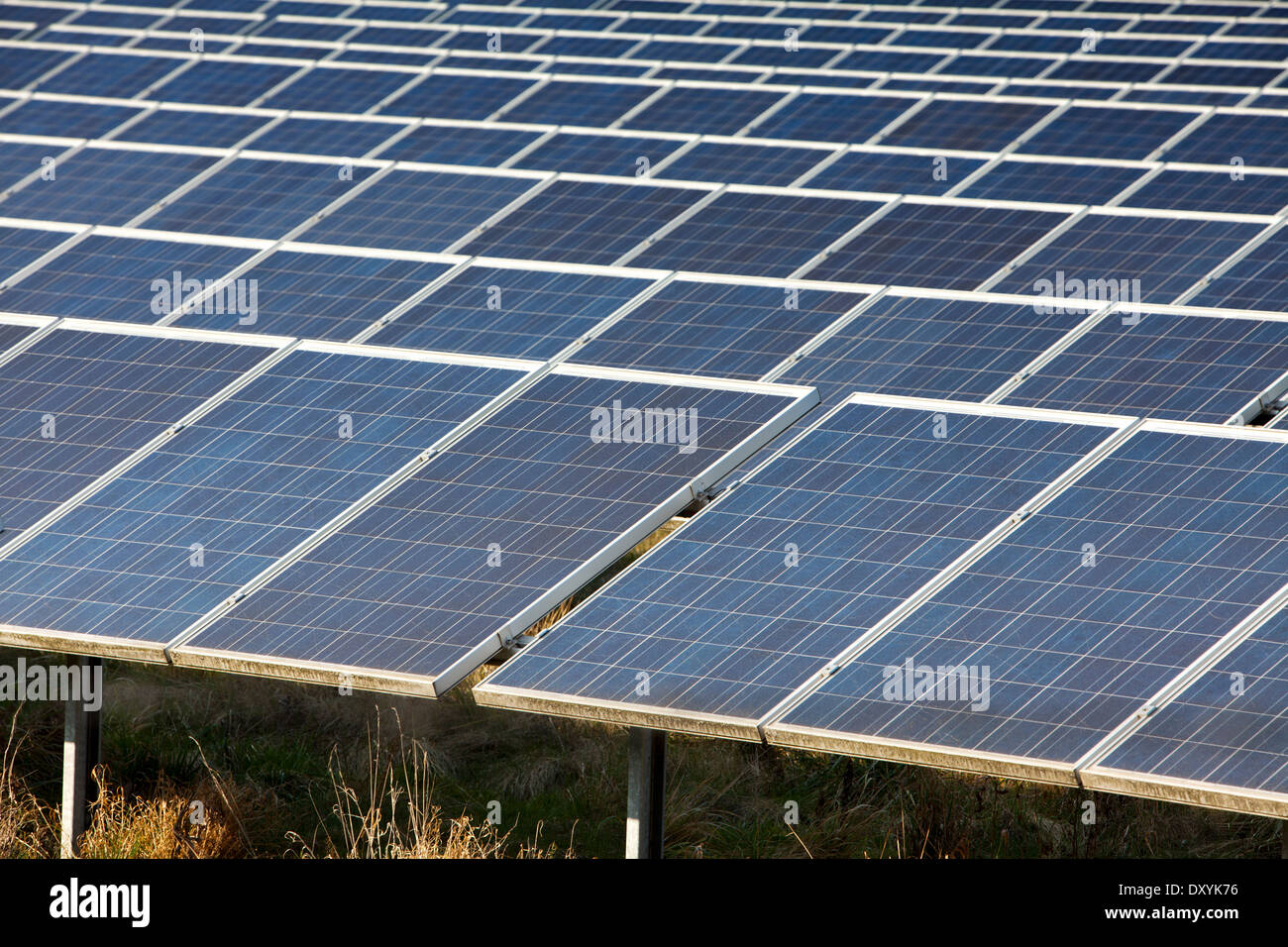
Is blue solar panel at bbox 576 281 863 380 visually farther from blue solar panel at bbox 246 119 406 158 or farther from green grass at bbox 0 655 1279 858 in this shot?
blue solar panel at bbox 246 119 406 158

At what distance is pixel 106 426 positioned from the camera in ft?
43.9

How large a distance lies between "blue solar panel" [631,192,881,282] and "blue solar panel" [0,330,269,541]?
6415mm

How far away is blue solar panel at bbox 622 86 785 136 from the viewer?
87.9ft

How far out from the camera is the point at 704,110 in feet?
90.1

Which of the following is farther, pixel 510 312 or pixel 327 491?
pixel 510 312

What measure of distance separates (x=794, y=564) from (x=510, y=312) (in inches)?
242

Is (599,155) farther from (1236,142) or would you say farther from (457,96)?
(1236,142)

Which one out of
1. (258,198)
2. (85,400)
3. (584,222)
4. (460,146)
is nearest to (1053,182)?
(584,222)

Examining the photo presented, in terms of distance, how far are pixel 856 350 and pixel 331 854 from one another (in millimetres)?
6371

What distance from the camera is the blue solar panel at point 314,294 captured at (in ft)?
55.5

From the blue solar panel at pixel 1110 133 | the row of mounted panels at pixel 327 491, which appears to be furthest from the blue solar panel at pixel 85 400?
the blue solar panel at pixel 1110 133

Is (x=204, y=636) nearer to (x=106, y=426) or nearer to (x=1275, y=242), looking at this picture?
(x=106, y=426)

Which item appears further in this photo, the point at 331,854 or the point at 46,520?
the point at 331,854
